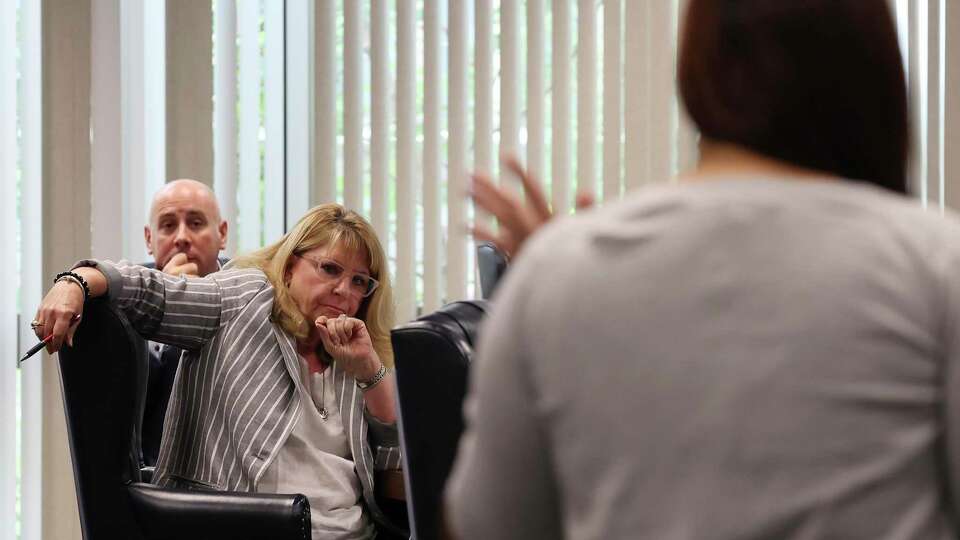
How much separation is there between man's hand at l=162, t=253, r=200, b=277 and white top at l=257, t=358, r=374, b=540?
0.72 metres

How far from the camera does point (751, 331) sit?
81 cm

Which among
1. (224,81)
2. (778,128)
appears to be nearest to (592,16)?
(224,81)

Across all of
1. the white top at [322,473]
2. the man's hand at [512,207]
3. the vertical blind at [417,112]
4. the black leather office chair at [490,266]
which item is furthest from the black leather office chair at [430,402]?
the vertical blind at [417,112]

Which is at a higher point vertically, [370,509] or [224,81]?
[224,81]

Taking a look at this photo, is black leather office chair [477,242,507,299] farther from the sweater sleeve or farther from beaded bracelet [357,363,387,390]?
the sweater sleeve

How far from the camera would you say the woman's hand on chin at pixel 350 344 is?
2617mm

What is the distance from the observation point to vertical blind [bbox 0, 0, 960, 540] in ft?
13.7

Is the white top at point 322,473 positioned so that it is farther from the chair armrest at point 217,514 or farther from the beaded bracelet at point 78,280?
the beaded bracelet at point 78,280

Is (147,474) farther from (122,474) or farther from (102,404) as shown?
(102,404)

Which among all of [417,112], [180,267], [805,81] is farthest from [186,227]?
[805,81]

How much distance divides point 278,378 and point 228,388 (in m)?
0.11

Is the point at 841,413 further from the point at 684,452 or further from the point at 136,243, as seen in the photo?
the point at 136,243

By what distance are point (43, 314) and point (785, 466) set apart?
1.78 meters

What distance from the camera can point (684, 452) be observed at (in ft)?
2.69
